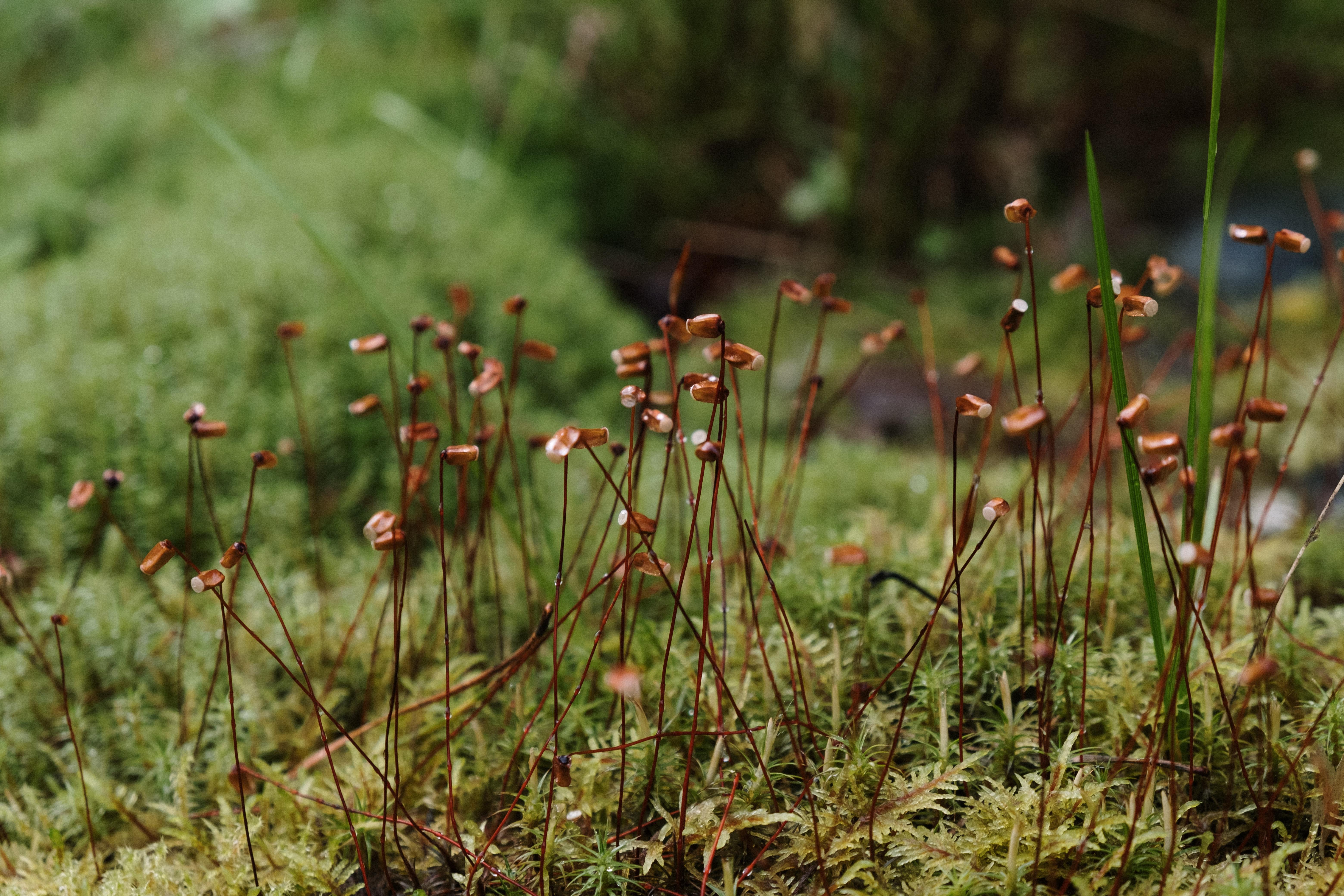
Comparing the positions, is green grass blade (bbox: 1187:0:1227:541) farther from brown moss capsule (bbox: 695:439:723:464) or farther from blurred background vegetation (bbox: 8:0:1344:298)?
blurred background vegetation (bbox: 8:0:1344:298)

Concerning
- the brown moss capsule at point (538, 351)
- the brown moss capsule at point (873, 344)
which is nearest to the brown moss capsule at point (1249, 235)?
the brown moss capsule at point (873, 344)

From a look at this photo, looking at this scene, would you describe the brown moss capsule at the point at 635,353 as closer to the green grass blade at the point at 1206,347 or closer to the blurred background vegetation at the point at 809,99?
the green grass blade at the point at 1206,347

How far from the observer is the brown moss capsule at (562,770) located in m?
0.97

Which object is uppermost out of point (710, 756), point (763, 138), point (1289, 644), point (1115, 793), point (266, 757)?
point (763, 138)

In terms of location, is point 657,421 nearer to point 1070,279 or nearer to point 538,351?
point 538,351

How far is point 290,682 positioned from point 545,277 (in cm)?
188

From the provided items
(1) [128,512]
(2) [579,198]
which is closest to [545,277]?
(2) [579,198]

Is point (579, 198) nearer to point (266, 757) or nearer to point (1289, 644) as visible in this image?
point (266, 757)

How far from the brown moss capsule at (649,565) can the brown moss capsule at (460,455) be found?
23cm

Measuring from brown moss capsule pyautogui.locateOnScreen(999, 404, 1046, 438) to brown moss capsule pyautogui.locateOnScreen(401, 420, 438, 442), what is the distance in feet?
2.55

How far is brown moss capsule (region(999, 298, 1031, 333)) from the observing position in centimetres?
102

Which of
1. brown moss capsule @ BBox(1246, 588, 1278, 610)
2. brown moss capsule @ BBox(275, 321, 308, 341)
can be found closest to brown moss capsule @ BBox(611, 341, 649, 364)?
brown moss capsule @ BBox(275, 321, 308, 341)

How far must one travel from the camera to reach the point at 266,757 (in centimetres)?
143

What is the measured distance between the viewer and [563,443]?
93 centimetres
